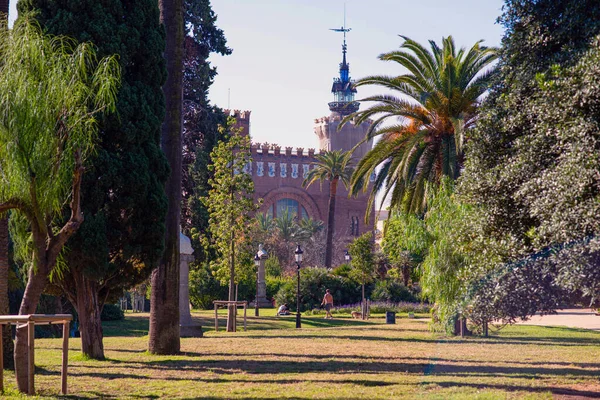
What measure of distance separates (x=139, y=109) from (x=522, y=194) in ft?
20.5

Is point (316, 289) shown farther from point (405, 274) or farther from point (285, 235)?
point (285, 235)

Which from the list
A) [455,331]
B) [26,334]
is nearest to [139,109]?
[26,334]

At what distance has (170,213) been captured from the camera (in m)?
13.6

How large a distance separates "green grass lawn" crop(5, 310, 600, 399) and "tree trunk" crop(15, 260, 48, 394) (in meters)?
0.18

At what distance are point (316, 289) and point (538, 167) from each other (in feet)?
92.1

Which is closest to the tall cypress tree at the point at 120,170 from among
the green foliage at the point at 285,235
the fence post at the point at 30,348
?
the fence post at the point at 30,348

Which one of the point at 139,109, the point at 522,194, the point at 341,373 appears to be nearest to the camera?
the point at 522,194

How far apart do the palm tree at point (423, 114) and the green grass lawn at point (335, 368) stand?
3.80 meters

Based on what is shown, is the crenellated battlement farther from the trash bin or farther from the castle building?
the trash bin

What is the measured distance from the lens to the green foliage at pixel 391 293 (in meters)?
36.8

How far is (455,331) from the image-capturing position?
19.6 meters

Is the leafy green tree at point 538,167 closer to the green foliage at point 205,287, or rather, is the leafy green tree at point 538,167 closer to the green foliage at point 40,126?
the green foliage at point 40,126

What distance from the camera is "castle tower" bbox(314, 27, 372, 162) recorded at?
7888cm

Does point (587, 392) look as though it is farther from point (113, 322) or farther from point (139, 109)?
point (113, 322)
